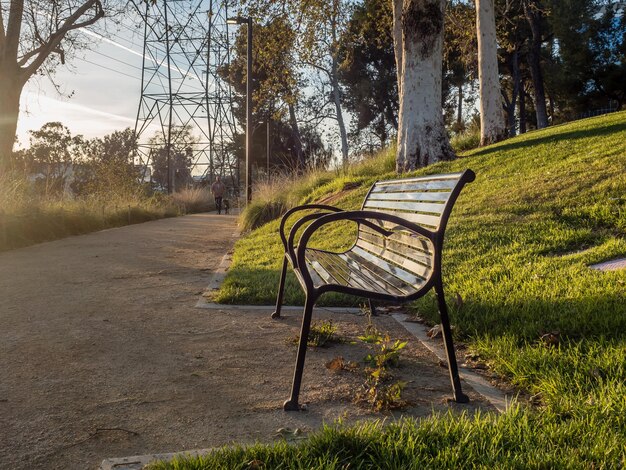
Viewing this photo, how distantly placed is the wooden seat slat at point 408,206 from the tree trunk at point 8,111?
12.6 metres

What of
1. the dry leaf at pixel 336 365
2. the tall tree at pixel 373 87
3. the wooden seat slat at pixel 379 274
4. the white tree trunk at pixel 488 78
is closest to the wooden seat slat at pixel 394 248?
the wooden seat slat at pixel 379 274

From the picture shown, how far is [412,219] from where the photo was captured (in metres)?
3.21

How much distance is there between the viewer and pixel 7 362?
3.10 meters

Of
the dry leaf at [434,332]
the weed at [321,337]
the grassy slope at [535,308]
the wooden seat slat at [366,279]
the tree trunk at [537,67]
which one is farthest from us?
the tree trunk at [537,67]

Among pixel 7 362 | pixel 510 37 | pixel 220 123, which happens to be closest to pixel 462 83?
pixel 510 37

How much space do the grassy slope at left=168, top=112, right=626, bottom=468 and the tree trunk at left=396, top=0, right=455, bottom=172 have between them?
2.82 m

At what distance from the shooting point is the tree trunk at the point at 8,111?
46.0ft

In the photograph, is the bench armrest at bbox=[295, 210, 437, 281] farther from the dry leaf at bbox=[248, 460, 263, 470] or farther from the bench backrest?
the dry leaf at bbox=[248, 460, 263, 470]

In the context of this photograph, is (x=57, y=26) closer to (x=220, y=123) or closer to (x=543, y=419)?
(x=220, y=123)

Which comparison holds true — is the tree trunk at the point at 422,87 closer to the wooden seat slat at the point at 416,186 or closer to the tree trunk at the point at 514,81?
the wooden seat slat at the point at 416,186

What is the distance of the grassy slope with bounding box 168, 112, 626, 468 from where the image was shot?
1944 millimetres

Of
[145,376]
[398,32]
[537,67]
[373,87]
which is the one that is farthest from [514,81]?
[145,376]

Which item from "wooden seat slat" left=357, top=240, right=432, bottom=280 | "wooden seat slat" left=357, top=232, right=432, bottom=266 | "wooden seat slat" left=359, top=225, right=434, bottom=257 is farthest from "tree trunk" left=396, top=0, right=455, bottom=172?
"wooden seat slat" left=359, top=225, right=434, bottom=257

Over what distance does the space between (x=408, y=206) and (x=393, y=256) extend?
1.11 feet
